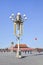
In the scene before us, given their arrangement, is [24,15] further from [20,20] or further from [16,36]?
[16,36]

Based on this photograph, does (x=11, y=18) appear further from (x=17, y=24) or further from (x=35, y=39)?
(x=35, y=39)

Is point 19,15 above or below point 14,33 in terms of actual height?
above

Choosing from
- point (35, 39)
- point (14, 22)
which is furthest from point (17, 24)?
point (35, 39)

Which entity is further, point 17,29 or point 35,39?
point 35,39

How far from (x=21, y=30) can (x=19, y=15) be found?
2.33m

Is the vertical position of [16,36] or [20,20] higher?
[20,20]

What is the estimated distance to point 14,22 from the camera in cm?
3180

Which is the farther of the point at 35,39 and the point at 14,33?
the point at 35,39

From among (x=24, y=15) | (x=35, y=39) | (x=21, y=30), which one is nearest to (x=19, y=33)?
(x=21, y=30)

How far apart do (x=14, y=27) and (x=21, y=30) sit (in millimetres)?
1054

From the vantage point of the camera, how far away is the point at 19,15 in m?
30.6

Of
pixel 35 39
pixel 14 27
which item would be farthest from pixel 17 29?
pixel 35 39

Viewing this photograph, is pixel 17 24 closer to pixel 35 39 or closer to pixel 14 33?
pixel 14 33

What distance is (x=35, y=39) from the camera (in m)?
39.6
